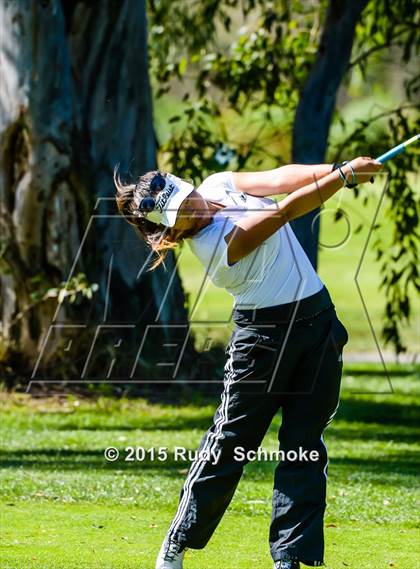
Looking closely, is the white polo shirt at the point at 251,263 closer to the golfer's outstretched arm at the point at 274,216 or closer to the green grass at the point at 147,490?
the golfer's outstretched arm at the point at 274,216

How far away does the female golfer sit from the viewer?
17.0 ft

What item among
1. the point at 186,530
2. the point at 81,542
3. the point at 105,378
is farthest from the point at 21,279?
the point at 186,530

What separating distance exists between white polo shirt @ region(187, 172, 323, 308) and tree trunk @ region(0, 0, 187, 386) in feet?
22.8

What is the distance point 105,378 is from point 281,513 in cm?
721

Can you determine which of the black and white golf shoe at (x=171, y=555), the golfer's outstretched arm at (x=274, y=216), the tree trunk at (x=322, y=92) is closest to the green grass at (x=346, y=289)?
the tree trunk at (x=322, y=92)

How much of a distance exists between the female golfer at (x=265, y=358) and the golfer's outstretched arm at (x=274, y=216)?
6 cm

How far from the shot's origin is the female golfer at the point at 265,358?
518cm

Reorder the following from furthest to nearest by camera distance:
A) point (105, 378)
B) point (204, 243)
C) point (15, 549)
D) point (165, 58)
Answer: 1. point (165, 58)
2. point (105, 378)
3. point (15, 549)
4. point (204, 243)

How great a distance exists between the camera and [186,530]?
530 cm

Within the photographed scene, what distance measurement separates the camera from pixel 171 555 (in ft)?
17.5

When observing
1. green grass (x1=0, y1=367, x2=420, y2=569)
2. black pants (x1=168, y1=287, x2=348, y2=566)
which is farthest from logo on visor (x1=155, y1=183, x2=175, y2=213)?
green grass (x1=0, y1=367, x2=420, y2=569)

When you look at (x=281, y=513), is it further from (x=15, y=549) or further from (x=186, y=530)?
(x=15, y=549)

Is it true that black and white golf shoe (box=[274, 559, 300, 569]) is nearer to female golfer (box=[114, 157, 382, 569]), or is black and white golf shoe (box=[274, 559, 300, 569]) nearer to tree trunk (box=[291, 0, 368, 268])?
female golfer (box=[114, 157, 382, 569])

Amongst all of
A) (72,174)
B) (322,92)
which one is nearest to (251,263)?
(322,92)
